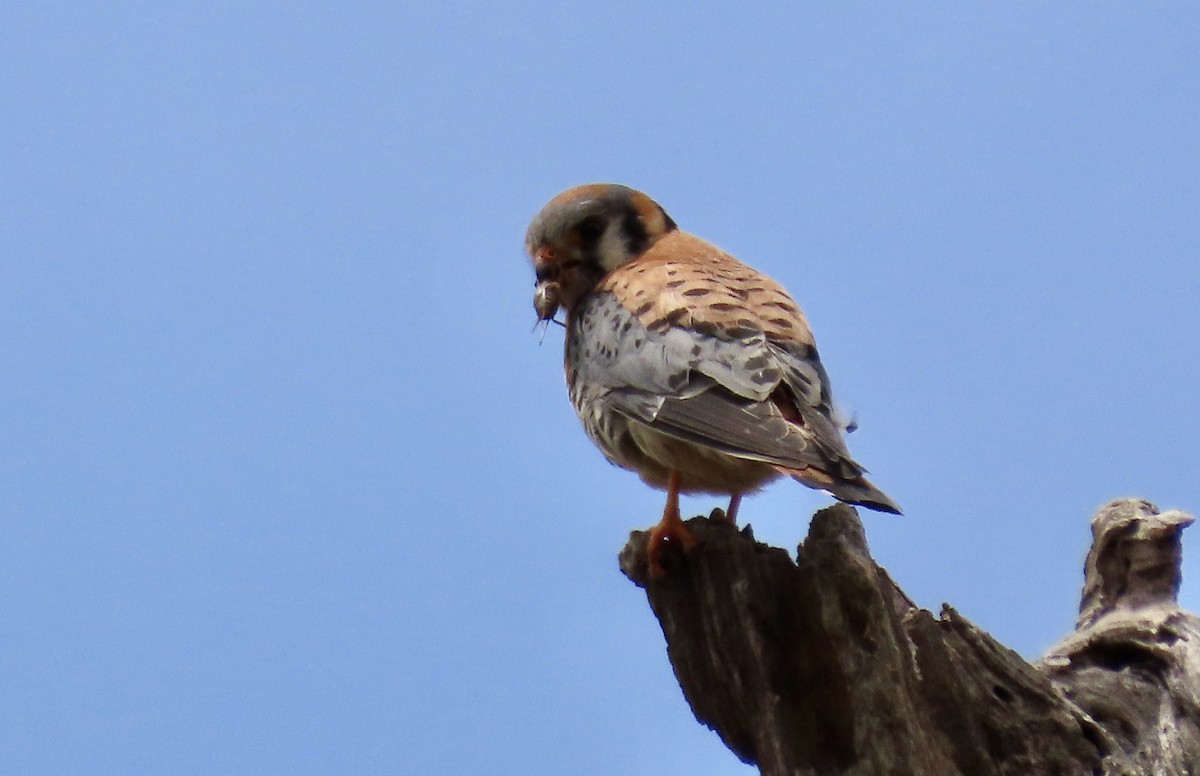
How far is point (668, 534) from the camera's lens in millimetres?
3846

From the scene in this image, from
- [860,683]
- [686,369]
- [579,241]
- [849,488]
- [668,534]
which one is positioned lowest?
[860,683]

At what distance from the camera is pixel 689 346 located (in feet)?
13.5

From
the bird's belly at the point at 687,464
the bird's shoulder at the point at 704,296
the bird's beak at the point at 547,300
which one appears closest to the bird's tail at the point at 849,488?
the bird's belly at the point at 687,464

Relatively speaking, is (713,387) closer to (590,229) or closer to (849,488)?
(849,488)

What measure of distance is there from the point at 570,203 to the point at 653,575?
185cm

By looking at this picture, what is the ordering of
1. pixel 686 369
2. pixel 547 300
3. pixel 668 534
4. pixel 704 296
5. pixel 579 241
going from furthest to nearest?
1. pixel 579 241
2. pixel 547 300
3. pixel 704 296
4. pixel 686 369
5. pixel 668 534

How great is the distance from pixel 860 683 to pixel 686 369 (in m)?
1.08

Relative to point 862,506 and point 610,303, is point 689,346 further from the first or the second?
point 862,506

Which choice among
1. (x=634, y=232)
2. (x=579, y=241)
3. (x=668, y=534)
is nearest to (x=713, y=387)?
(x=668, y=534)

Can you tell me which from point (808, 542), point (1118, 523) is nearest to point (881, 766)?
point (808, 542)

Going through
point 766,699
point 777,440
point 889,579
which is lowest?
point 766,699

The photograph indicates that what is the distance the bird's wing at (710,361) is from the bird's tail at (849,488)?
3 centimetres

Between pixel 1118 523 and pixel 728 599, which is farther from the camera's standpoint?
pixel 1118 523

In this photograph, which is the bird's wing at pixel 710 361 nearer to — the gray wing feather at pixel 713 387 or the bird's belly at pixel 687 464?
the gray wing feather at pixel 713 387
